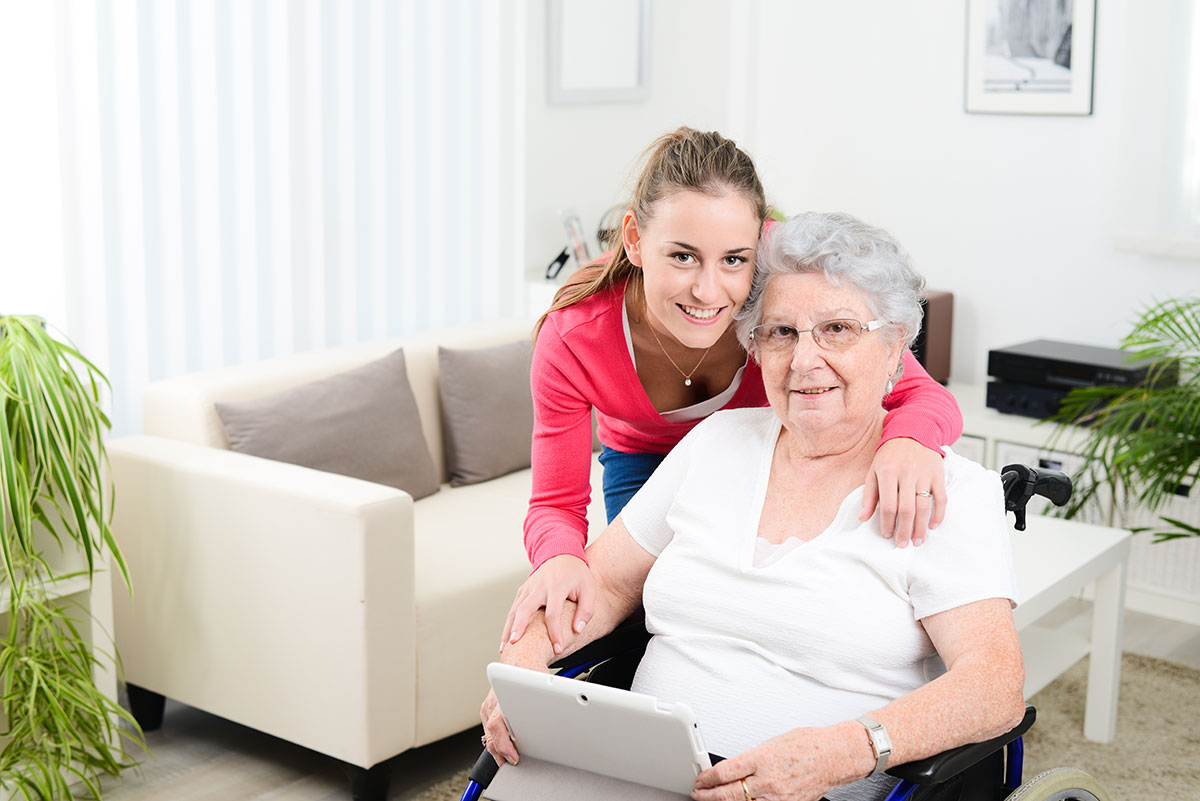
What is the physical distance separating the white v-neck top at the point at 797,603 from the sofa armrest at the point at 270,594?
0.89 metres

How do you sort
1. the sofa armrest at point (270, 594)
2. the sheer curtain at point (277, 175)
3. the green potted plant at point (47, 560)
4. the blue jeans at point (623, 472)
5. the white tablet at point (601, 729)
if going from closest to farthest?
the white tablet at point (601, 729), the blue jeans at point (623, 472), the green potted plant at point (47, 560), the sofa armrest at point (270, 594), the sheer curtain at point (277, 175)

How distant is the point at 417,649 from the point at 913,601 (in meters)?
1.30

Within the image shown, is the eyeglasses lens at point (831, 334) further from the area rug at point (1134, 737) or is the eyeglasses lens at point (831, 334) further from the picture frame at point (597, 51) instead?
the picture frame at point (597, 51)

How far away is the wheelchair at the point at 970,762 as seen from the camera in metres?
1.53

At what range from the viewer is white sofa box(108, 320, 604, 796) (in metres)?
2.56

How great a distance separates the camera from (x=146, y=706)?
2986mm

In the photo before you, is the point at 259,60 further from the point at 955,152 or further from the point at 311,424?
the point at 955,152

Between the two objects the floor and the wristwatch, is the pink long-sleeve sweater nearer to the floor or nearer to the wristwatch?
the wristwatch

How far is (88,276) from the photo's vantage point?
3119 mm

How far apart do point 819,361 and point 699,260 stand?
0.65 ft

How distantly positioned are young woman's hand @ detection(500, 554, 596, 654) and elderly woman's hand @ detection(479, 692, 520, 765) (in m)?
0.12

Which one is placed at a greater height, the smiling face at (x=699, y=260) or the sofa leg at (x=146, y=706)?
the smiling face at (x=699, y=260)

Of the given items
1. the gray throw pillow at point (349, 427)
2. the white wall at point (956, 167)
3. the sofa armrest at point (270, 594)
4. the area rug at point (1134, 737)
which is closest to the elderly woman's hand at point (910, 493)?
the sofa armrest at point (270, 594)

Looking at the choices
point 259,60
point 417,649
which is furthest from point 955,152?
point 417,649
